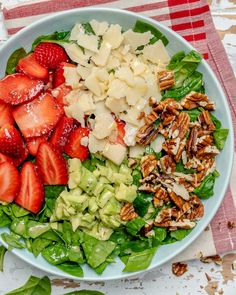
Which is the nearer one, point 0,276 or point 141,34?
point 141,34

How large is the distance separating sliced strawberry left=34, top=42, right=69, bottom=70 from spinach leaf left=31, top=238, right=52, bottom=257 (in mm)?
546

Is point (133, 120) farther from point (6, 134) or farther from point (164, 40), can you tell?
point (6, 134)

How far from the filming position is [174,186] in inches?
67.4

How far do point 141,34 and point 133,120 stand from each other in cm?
27

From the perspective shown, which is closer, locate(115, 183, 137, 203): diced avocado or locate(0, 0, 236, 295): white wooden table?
locate(115, 183, 137, 203): diced avocado

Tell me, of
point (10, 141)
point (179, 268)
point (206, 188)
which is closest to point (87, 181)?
point (10, 141)

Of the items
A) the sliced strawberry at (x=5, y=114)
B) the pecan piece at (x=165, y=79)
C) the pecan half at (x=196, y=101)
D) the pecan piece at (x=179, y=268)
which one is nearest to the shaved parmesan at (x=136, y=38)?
the pecan piece at (x=165, y=79)

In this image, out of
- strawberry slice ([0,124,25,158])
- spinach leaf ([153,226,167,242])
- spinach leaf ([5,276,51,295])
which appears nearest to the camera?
strawberry slice ([0,124,25,158])

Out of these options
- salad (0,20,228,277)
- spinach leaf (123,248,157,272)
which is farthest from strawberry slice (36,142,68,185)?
spinach leaf (123,248,157,272)

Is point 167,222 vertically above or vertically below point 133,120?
below

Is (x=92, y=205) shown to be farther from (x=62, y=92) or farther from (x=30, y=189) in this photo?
(x=62, y=92)

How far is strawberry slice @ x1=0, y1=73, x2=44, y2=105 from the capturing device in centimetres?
168

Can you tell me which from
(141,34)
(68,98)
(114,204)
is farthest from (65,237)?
(141,34)

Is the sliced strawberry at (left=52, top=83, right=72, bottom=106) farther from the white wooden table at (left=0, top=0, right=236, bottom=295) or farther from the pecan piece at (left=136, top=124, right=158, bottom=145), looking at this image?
the white wooden table at (left=0, top=0, right=236, bottom=295)
